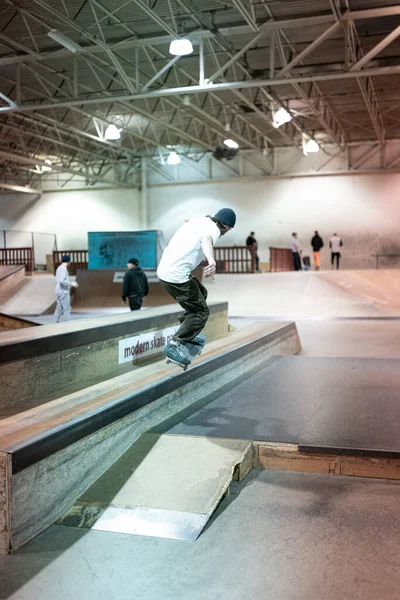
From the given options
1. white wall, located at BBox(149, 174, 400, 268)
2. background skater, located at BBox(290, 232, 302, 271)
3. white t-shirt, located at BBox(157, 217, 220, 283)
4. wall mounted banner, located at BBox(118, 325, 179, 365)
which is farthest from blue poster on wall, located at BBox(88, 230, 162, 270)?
white t-shirt, located at BBox(157, 217, 220, 283)

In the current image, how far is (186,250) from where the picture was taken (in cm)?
502

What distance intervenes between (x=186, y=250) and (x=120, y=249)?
21837mm

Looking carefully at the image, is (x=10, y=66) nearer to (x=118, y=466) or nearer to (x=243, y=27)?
(x=243, y=27)

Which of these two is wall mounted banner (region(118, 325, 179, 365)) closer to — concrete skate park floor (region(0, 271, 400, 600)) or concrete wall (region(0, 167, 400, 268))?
concrete skate park floor (region(0, 271, 400, 600))

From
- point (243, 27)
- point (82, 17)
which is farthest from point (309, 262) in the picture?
point (82, 17)

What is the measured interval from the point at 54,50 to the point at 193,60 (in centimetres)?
463

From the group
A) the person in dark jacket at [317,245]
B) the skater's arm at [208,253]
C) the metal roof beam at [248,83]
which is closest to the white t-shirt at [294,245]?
the person in dark jacket at [317,245]

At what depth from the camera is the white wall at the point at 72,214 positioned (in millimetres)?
35344

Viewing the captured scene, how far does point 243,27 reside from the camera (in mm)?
15945

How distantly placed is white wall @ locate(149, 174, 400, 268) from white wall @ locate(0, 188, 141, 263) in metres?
2.25

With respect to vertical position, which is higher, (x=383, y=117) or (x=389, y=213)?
(x=383, y=117)

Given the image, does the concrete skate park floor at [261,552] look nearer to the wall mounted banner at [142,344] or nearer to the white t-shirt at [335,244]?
the wall mounted banner at [142,344]

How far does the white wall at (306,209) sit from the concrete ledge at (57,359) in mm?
26183

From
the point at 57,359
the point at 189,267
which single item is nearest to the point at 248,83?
the point at 189,267
